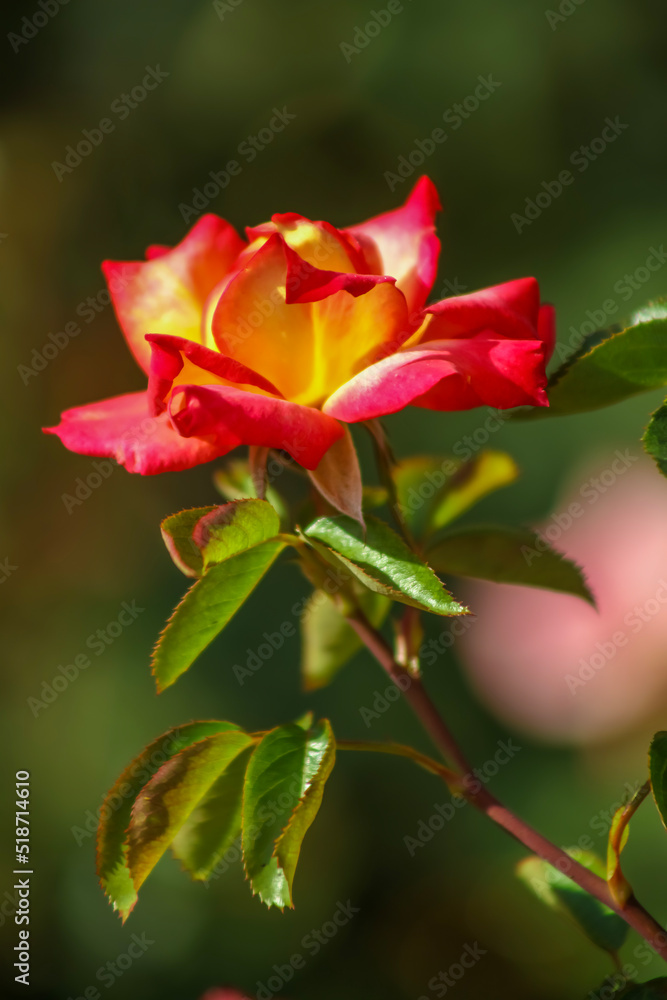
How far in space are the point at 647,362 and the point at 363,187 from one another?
1.55m

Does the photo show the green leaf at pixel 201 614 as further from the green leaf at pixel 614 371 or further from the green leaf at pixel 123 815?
the green leaf at pixel 614 371

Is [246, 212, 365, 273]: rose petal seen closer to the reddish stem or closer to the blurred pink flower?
the reddish stem

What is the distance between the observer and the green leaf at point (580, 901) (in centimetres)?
46

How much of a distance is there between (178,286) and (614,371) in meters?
0.25

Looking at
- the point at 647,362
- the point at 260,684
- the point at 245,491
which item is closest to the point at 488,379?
the point at 647,362

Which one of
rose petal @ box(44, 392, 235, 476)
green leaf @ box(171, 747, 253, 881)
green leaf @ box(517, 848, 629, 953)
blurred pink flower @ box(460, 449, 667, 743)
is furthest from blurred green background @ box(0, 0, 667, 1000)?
rose petal @ box(44, 392, 235, 476)

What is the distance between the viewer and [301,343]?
0.45 metres

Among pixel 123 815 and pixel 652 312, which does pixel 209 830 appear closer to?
pixel 123 815

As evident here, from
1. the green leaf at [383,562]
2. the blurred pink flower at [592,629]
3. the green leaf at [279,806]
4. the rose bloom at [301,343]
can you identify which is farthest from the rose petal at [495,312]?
the blurred pink flower at [592,629]

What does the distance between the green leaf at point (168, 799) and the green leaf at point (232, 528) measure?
9cm

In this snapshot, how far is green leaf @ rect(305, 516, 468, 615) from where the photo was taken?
36 centimetres

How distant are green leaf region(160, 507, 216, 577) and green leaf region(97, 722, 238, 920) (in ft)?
0.26

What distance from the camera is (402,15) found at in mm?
1767

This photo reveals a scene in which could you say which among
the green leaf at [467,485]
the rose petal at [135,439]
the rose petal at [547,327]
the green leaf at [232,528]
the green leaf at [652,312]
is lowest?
the green leaf at [467,485]
